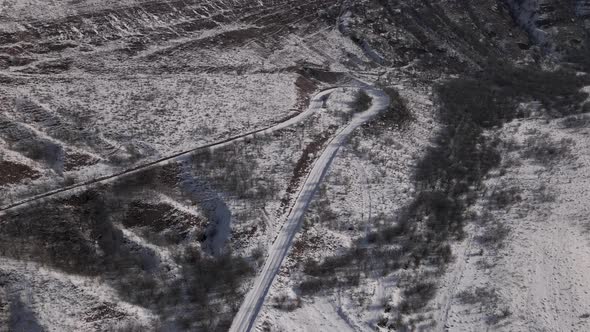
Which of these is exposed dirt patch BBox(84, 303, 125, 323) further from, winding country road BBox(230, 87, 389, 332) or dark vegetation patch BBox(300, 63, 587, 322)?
dark vegetation patch BBox(300, 63, 587, 322)

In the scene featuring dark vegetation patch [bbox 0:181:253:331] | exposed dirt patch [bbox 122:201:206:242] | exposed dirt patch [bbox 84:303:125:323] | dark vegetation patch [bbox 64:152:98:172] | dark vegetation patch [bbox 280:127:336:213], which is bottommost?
exposed dirt patch [bbox 84:303:125:323]

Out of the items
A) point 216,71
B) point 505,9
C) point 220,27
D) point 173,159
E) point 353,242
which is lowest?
point 353,242

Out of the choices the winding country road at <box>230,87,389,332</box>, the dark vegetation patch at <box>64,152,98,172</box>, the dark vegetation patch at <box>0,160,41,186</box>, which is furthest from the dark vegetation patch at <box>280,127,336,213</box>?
the dark vegetation patch at <box>0,160,41,186</box>

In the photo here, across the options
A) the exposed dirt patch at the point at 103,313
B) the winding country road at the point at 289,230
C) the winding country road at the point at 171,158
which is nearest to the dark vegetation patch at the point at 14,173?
the winding country road at the point at 171,158

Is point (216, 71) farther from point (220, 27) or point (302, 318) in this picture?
point (302, 318)

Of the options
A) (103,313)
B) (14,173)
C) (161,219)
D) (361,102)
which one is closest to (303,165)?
(161,219)

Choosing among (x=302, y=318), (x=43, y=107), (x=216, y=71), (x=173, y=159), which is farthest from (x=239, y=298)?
(x=216, y=71)
